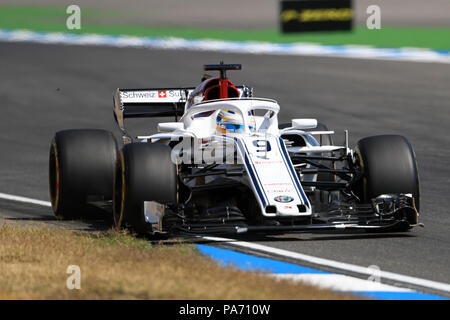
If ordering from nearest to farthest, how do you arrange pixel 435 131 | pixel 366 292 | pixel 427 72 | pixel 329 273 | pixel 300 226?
pixel 366 292, pixel 329 273, pixel 300 226, pixel 435 131, pixel 427 72

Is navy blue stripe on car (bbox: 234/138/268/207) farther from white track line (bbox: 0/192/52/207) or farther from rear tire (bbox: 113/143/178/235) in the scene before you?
white track line (bbox: 0/192/52/207)

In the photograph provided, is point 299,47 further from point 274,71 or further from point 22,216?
point 22,216

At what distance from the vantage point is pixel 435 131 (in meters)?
17.9

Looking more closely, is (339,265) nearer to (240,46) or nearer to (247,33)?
(240,46)

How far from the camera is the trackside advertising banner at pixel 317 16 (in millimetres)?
28625

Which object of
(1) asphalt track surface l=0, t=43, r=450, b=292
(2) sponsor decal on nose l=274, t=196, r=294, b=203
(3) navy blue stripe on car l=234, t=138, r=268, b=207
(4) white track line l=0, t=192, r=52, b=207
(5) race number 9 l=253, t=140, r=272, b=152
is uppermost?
(5) race number 9 l=253, t=140, r=272, b=152

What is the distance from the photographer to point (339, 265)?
877 centimetres

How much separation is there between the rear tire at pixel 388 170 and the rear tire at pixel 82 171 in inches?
105

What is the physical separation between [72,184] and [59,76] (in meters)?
14.1

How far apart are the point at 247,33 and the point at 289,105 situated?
1138 cm

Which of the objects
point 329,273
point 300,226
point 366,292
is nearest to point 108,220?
point 300,226

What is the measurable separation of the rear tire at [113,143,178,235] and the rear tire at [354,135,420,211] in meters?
1.91

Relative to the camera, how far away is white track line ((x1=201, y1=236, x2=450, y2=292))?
26.6 feet

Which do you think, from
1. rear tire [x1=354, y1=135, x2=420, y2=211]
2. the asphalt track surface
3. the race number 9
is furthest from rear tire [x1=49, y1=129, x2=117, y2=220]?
rear tire [x1=354, y1=135, x2=420, y2=211]
